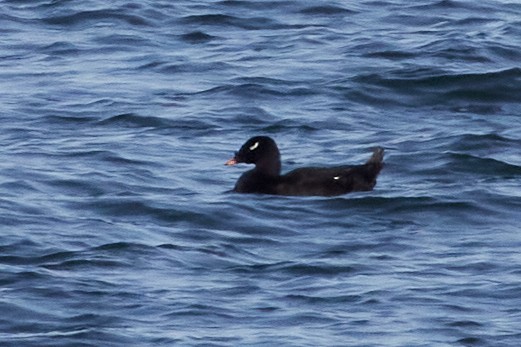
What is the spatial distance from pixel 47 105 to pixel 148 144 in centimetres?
180

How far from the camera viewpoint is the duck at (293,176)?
14758 millimetres

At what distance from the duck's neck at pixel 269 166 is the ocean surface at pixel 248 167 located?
311 mm

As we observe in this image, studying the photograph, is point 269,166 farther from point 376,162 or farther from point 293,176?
point 376,162

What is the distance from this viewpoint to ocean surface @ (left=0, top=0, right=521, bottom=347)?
11227 millimetres

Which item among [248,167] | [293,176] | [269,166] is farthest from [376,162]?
[248,167]

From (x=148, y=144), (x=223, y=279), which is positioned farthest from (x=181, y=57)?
(x=223, y=279)

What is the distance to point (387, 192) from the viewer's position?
1492 centimetres

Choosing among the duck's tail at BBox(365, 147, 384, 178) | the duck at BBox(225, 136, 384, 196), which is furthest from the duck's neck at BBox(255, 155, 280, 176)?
the duck's tail at BBox(365, 147, 384, 178)

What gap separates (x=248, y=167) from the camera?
16562mm

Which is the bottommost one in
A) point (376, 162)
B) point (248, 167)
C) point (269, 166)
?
point (248, 167)

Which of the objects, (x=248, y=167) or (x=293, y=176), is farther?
(x=248, y=167)

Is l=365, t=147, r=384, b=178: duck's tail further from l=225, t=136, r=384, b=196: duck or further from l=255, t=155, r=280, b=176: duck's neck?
l=255, t=155, r=280, b=176: duck's neck

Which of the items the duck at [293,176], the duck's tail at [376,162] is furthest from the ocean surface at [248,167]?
the duck's tail at [376,162]

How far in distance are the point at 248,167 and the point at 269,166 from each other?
121 cm
